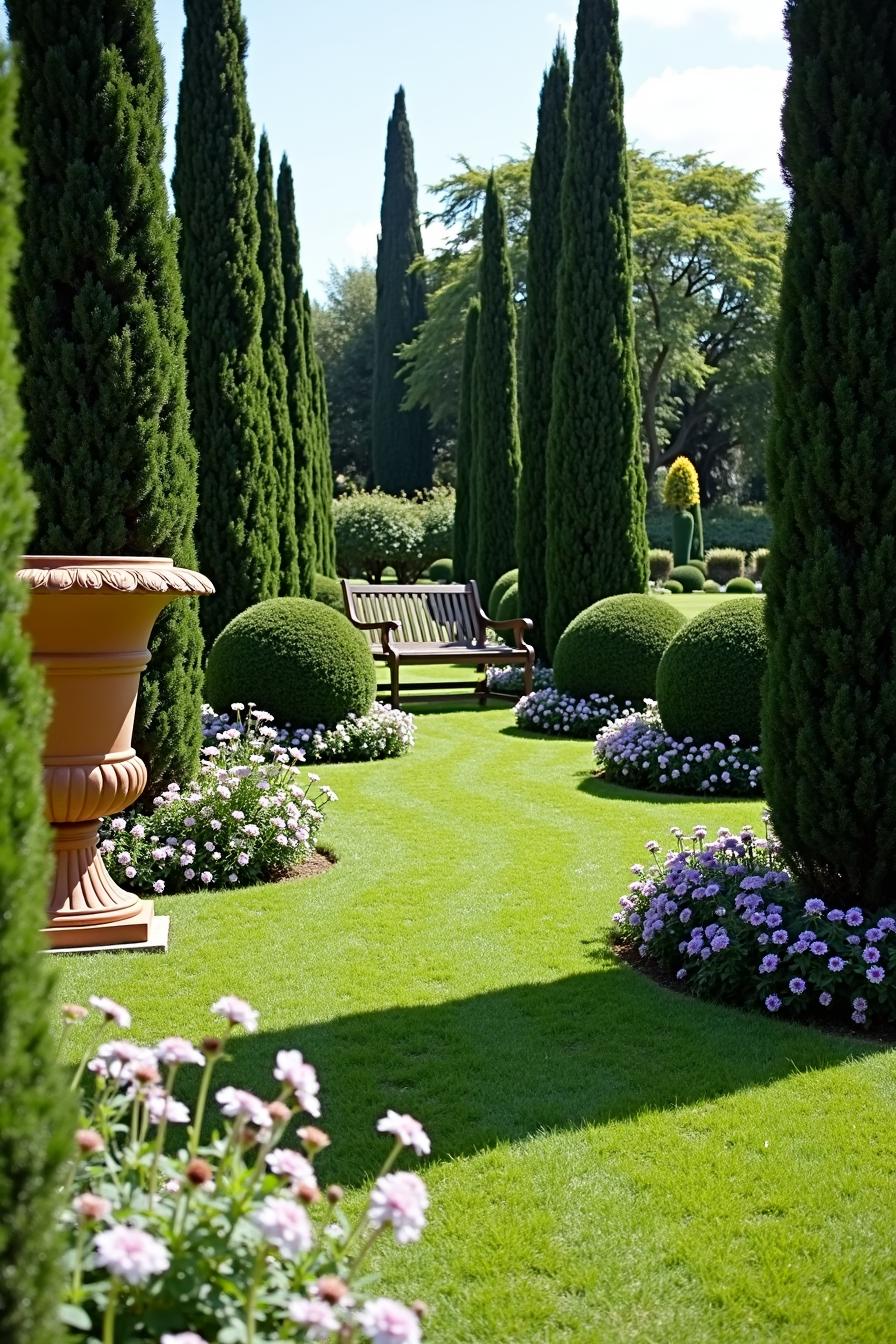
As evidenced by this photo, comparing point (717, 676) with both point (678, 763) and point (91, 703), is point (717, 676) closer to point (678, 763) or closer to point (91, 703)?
point (678, 763)

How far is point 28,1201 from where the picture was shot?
1.29 metres

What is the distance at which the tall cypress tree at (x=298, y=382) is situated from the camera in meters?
14.9

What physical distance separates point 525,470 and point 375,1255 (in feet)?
44.4

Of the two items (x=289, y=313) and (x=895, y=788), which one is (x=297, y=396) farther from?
(x=895, y=788)

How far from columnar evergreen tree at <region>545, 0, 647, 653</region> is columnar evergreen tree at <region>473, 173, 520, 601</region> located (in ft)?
15.9

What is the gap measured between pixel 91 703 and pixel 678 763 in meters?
5.16

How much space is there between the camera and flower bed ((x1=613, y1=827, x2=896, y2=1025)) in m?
4.12

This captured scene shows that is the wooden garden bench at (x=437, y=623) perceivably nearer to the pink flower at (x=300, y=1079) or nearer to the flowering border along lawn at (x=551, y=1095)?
the flowering border along lawn at (x=551, y=1095)

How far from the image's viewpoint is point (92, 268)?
5648 mm

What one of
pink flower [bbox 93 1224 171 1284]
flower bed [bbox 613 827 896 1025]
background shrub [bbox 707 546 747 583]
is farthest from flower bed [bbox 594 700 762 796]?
background shrub [bbox 707 546 747 583]

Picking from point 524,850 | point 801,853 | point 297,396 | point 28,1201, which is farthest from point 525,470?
point 28,1201

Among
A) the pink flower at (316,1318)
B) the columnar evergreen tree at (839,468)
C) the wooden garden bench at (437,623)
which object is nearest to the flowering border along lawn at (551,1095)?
the columnar evergreen tree at (839,468)

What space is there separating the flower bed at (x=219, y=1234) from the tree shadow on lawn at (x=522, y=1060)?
1238 millimetres

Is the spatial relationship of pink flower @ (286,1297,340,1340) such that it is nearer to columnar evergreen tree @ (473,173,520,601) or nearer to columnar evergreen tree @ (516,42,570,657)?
columnar evergreen tree @ (516,42,570,657)
